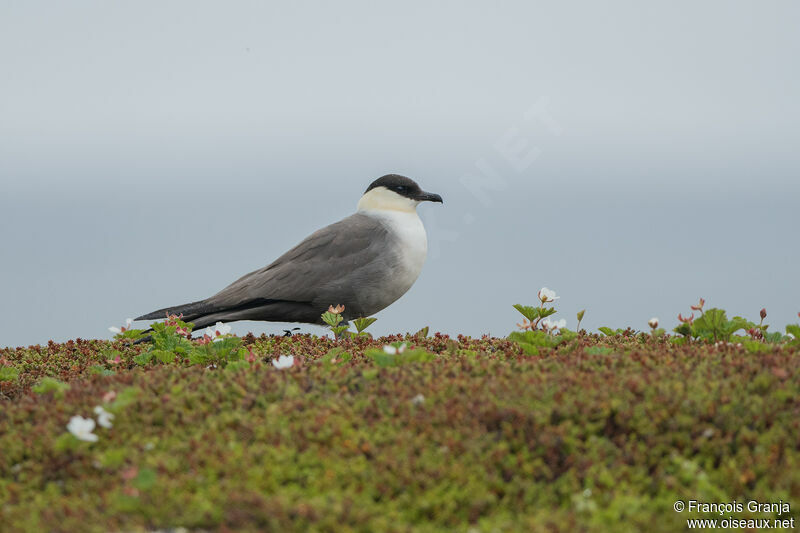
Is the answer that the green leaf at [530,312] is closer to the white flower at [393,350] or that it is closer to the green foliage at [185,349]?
the white flower at [393,350]

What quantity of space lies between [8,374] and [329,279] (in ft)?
12.7

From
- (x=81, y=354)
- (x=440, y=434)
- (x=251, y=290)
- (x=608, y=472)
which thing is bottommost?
(x=608, y=472)

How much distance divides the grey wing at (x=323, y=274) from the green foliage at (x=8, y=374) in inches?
108

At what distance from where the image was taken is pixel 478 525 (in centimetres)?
387

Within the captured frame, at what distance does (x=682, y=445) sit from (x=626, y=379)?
0.67 meters

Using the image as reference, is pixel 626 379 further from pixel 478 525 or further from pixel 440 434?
pixel 478 525

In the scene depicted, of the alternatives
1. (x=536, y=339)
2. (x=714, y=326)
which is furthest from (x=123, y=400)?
(x=714, y=326)

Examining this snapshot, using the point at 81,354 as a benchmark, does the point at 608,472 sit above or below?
below

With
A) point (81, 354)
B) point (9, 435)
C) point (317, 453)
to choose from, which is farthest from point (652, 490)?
point (81, 354)

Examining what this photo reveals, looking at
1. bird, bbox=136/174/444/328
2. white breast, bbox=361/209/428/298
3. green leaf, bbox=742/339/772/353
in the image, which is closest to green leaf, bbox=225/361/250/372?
green leaf, bbox=742/339/772/353

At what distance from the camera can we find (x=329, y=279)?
10.1m

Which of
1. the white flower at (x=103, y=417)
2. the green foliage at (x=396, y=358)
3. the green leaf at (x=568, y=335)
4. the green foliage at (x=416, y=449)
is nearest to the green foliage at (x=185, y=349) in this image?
the green foliage at (x=416, y=449)

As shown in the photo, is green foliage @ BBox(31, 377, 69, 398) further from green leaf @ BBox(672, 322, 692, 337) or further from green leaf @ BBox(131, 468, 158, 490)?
green leaf @ BBox(672, 322, 692, 337)

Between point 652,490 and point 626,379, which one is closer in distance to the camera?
point 652,490
